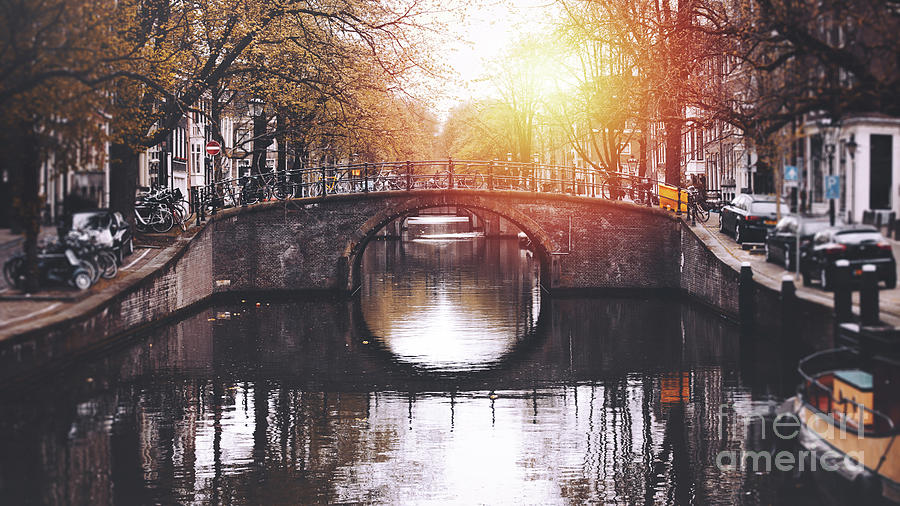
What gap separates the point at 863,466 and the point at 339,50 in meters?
15.8

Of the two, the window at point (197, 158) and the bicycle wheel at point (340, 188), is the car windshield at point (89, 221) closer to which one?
the bicycle wheel at point (340, 188)

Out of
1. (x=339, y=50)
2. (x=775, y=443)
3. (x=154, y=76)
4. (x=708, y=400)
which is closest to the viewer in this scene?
(x=775, y=443)

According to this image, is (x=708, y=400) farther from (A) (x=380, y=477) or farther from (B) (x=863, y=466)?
(B) (x=863, y=466)

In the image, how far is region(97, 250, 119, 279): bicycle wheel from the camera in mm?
8516

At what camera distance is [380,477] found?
9.00 meters

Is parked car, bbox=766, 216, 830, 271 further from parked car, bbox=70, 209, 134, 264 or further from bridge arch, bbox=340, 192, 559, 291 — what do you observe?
bridge arch, bbox=340, 192, 559, 291

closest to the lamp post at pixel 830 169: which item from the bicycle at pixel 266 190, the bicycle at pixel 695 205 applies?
the bicycle at pixel 695 205

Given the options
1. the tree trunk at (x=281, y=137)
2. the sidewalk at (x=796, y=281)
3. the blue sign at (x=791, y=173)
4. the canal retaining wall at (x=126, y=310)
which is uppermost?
the tree trunk at (x=281, y=137)

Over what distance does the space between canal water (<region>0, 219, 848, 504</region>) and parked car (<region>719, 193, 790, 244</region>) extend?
2.49ft

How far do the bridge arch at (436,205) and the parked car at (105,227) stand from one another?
1697 centimetres

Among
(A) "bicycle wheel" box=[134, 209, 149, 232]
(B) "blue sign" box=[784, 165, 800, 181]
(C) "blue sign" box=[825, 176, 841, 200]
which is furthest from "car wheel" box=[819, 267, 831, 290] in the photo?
(A) "bicycle wheel" box=[134, 209, 149, 232]

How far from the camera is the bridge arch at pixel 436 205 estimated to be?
26.8 meters

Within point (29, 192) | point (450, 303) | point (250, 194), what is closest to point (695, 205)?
point (450, 303)

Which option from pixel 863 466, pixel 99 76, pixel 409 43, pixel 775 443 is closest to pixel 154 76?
pixel 409 43
